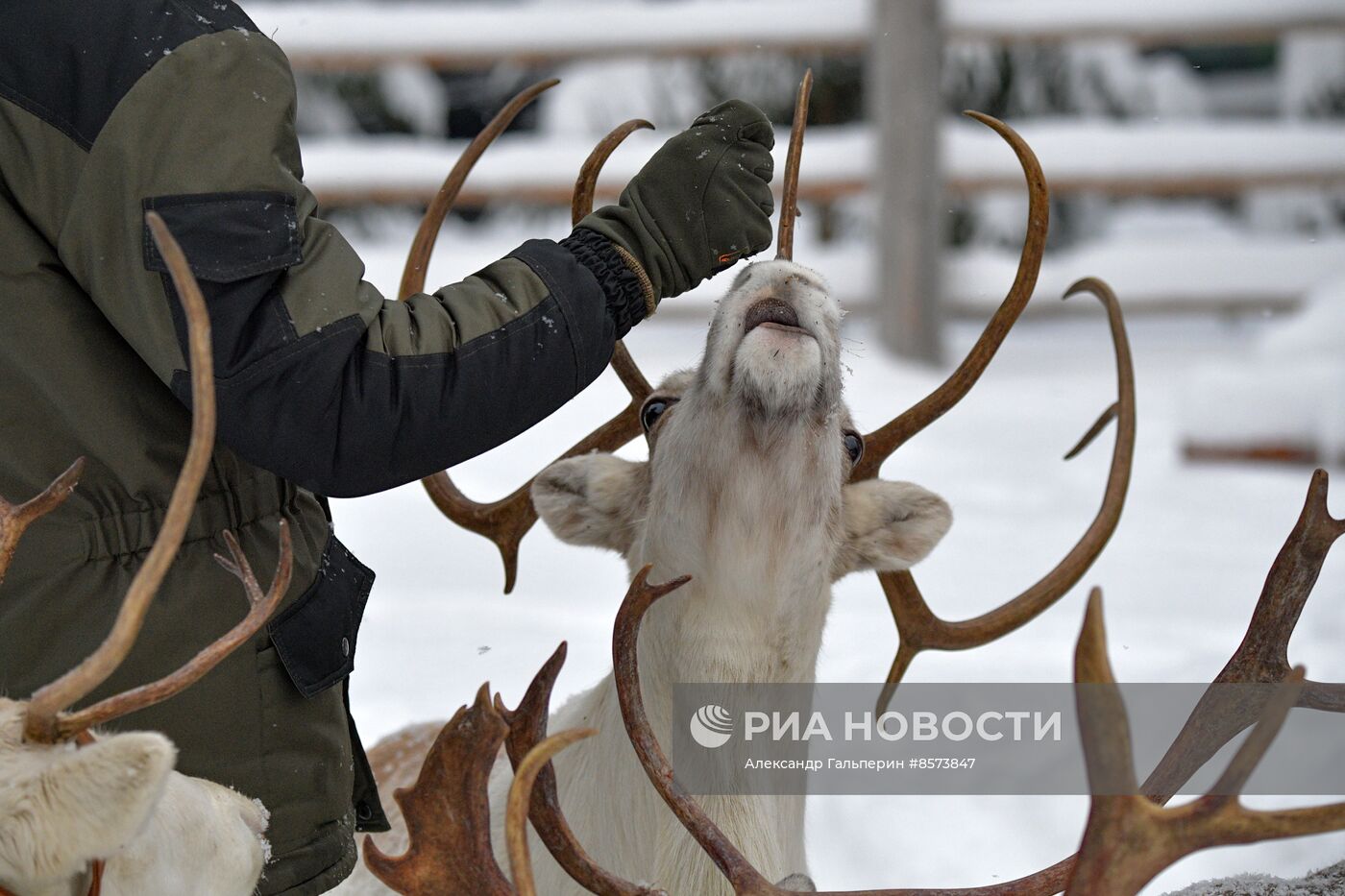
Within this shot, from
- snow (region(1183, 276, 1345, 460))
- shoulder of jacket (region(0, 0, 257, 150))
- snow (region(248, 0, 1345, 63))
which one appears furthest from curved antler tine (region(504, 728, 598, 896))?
snow (region(248, 0, 1345, 63))

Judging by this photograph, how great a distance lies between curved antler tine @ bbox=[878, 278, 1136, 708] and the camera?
2.55 metres

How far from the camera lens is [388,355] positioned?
162 cm

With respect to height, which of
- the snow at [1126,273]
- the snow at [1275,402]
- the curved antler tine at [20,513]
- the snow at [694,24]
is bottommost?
the curved antler tine at [20,513]

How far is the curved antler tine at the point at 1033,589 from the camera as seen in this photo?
2.55m

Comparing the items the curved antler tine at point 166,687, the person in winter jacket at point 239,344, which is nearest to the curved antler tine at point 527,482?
the person in winter jacket at point 239,344

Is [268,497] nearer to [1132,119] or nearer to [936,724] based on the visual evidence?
[936,724]

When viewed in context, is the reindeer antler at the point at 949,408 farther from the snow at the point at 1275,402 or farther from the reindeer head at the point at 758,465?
the snow at the point at 1275,402

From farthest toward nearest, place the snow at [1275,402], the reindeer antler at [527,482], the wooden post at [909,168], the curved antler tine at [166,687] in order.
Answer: the wooden post at [909,168] < the snow at [1275,402] < the reindeer antler at [527,482] < the curved antler tine at [166,687]

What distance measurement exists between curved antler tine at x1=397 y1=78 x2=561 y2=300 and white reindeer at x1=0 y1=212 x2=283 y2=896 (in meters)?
1.34

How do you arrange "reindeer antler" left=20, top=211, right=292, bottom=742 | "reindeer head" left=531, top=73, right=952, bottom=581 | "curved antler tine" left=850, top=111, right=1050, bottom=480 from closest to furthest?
"reindeer antler" left=20, top=211, right=292, bottom=742 → "reindeer head" left=531, top=73, right=952, bottom=581 → "curved antler tine" left=850, top=111, right=1050, bottom=480

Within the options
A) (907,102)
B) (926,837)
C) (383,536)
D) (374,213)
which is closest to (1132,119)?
(907,102)

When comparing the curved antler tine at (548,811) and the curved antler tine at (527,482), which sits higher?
the curved antler tine at (527,482)

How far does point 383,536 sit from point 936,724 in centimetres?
306

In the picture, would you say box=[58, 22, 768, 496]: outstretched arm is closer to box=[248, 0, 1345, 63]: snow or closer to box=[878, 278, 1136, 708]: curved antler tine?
→ box=[878, 278, 1136, 708]: curved antler tine
